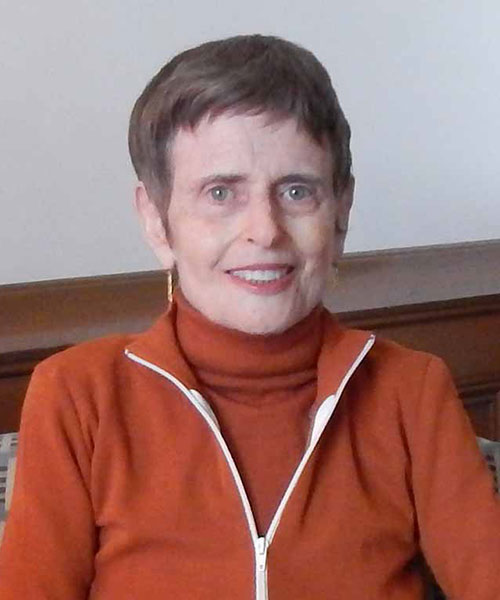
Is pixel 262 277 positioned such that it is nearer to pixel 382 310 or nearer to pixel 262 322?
pixel 262 322

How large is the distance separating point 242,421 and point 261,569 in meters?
0.14

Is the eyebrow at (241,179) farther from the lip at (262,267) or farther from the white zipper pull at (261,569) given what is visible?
the white zipper pull at (261,569)

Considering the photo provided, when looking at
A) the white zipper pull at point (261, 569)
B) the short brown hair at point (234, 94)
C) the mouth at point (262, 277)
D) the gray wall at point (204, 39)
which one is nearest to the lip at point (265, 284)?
the mouth at point (262, 277)

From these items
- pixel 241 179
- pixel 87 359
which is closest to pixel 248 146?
pixel 241 179

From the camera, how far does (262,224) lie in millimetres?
967

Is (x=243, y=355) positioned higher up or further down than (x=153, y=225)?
further down

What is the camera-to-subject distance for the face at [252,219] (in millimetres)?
970

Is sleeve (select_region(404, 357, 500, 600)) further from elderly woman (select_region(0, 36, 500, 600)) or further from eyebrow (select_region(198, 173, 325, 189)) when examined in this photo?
eyebrow (select_region(198, 173, 325, 189))

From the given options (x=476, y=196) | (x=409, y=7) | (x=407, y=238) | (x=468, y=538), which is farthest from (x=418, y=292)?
(x=468, y=538)

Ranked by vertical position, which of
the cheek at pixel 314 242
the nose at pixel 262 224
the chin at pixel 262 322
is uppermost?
the nose at pixel 262 224

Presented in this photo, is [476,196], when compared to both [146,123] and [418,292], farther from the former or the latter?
[146,123]

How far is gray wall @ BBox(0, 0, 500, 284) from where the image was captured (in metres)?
1.49

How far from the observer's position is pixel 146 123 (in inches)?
40.3

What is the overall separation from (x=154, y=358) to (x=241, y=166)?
8.3 inches
